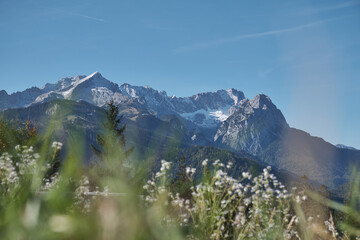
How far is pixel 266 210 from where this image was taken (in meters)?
5.69

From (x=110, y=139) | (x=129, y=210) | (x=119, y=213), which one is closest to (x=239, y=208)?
(x=129, y=210)

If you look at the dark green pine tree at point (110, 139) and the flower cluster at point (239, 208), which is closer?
the flower cluster at point (239, 208)

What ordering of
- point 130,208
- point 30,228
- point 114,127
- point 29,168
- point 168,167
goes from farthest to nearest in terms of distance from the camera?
point 114,127 → point 29,168 → point 168,167 → point 130,208 → point 30,228

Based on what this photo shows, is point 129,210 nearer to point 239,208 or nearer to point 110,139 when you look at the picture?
point 239,208

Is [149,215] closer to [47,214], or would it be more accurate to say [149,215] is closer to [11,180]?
[47,214]

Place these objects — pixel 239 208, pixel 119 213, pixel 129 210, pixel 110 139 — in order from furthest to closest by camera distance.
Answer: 1. pixel 110 139
2. pixel 239 208
3. pixel 129 210
4. pixel 119 213

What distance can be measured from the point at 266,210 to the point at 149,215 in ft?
6.47

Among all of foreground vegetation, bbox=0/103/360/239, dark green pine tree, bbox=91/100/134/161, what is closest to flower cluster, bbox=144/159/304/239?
foreground vegetation, bbox=0/103/360/239

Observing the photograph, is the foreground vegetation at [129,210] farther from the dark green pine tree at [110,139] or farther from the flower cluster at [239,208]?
the dark green pine tree at [110,139]

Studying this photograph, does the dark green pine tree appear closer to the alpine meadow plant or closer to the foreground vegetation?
the foreground vegetation

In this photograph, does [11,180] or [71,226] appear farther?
[11,180]

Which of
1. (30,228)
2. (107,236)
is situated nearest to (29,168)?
(107,236)

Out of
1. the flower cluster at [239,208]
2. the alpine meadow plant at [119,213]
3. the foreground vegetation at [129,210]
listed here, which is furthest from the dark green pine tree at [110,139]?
the flower cluster at [239,208]

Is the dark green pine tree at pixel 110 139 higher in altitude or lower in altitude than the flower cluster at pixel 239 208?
higher
